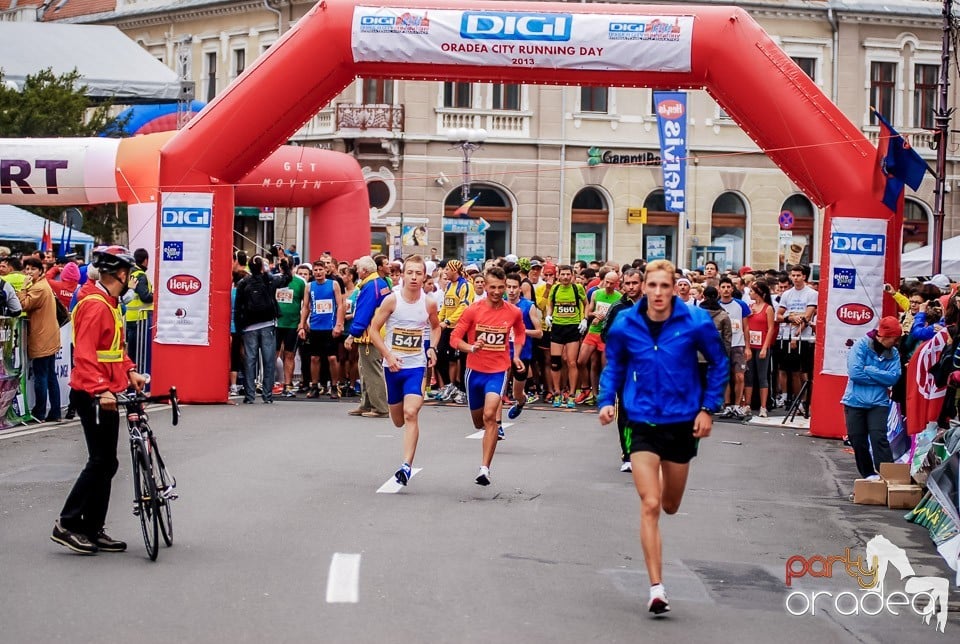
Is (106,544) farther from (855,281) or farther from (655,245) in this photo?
(655,245)

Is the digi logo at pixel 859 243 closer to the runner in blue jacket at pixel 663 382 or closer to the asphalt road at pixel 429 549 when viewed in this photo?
the asphalt road at pixel 429 549

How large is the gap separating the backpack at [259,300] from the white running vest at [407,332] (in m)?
7.22

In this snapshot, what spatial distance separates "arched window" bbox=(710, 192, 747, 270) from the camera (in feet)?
144

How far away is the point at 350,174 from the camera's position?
27.1 m

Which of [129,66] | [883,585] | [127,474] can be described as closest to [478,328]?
[127,474]

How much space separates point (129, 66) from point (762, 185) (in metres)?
18.5

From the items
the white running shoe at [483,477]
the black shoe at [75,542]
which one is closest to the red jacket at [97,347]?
the black shoe at [75,542]

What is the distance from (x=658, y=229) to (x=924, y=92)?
968cm

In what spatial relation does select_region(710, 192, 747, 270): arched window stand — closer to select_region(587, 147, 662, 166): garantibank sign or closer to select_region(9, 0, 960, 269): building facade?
select_region(9, 0, 960, 269): building facade

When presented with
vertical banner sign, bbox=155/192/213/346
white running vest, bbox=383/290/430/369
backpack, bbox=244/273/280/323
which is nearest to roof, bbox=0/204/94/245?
backpack, bbox=244/273/280/323

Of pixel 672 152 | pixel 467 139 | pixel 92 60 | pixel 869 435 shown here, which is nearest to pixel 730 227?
pixel 672 152

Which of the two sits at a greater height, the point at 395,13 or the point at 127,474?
the point at 395,13

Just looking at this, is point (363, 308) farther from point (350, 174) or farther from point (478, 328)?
point (350, 174)

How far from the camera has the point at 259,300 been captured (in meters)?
20.0
